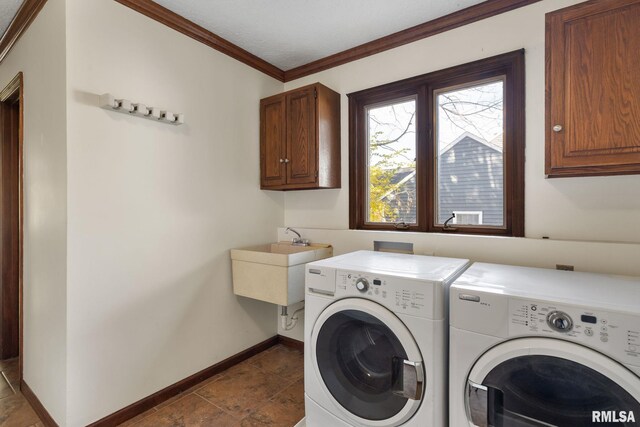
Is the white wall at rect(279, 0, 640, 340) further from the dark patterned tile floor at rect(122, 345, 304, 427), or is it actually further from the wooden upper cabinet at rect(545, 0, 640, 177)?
the dark patterned tile floor at rect(122, 345, 304, 427)

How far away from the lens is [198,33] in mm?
2203

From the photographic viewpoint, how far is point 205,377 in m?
2.28

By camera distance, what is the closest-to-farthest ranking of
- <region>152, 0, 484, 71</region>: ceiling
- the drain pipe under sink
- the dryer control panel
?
the dryer control panel < <region>152, 0, 484, 71</region>: ceiling < the drain pipe under sink

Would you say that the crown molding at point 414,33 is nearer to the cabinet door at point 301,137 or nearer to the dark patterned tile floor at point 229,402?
the cabinet door at point 301,137

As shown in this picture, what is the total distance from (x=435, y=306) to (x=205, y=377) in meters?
1.84

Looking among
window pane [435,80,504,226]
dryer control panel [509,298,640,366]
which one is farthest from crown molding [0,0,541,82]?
dryer control panel [509,298,640,366]

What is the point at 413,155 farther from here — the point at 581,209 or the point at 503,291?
the point at 503,291

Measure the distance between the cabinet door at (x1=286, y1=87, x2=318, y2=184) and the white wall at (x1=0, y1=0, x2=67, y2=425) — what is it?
1.43 m

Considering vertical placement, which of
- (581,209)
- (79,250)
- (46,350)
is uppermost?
(581,209)

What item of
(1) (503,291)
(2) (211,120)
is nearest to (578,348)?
(1) (503,291)

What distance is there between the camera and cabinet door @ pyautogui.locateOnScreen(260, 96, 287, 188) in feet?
8.51

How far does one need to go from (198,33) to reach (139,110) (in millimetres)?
791

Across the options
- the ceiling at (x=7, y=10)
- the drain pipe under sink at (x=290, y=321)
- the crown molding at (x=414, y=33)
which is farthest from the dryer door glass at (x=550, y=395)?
the ceiling at (x=7, y=10)

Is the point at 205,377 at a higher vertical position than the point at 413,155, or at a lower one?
lower
